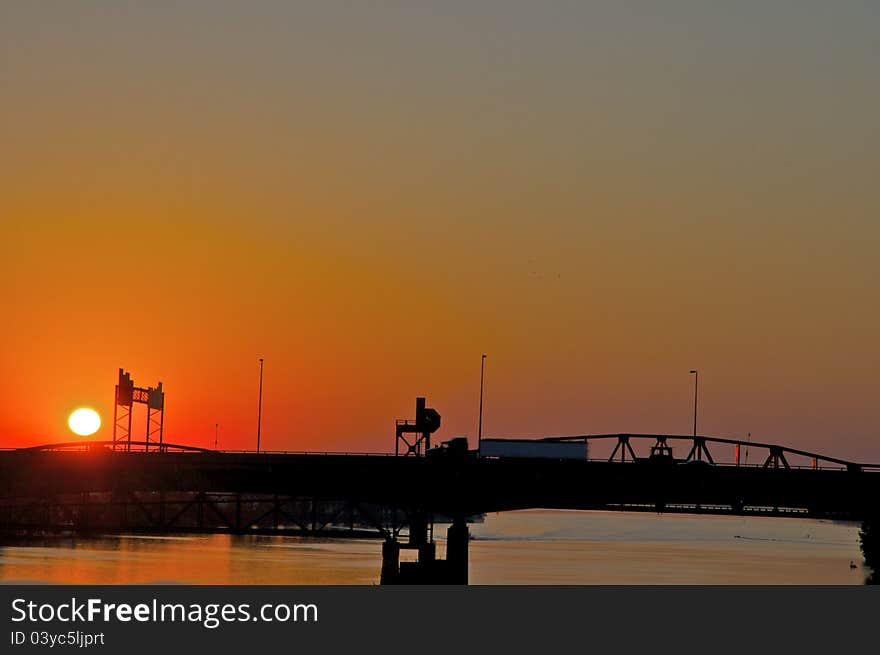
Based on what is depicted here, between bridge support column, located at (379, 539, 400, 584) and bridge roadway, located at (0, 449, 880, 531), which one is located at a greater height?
bridge roadway, located at (0, 449, 880, 531)

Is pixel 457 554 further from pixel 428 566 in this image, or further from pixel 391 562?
pixel 391 562

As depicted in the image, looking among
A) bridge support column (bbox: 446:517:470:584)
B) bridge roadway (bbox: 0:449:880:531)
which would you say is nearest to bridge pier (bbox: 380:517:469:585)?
bridge support column (bbox: 446:517:470:584)

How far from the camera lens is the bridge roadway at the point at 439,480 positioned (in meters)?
148

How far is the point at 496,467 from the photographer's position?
507 feet

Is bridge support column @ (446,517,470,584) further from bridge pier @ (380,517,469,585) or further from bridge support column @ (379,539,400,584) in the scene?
bridge support column @ (379,539,400,584)

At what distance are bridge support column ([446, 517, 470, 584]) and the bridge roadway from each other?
10.6 ft

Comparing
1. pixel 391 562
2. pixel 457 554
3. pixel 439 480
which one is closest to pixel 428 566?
pixel 391 562

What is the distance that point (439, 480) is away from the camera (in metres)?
157

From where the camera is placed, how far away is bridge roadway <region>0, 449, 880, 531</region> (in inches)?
5817

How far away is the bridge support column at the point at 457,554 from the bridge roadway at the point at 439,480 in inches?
127

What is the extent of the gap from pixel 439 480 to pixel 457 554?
8.82 m
